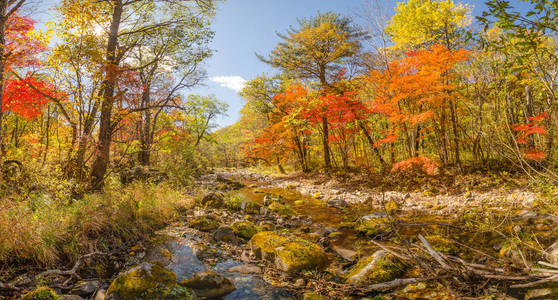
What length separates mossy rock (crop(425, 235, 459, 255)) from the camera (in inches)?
187

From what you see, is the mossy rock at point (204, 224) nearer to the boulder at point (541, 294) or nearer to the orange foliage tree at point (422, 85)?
the boulder at point (541, 294)

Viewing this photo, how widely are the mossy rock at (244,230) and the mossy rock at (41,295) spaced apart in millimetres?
3529

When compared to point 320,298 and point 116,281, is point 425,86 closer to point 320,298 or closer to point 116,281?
point 320,298

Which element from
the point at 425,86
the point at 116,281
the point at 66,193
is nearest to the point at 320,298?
A: the point at 116,281

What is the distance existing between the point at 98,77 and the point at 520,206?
454 inches

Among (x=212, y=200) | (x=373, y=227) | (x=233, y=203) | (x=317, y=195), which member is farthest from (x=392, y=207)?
(x=212, y=200)

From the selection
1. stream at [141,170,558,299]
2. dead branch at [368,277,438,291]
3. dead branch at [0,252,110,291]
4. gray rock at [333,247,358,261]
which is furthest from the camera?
gray rock at [333,247,358,261]

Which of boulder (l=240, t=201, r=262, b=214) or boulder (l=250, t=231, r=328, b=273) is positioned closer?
boulder (l=250, t=231, r=328, b=273)

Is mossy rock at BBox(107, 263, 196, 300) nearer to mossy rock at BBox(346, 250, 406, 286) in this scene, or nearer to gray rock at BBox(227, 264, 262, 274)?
gray rock at BBox(227, 264, 262, 274)

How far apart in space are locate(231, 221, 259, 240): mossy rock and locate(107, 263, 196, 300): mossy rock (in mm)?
2517

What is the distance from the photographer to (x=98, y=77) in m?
6.15

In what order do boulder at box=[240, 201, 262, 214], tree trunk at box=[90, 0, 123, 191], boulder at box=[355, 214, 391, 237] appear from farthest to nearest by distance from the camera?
boulder at box=[240, 201, 262, 214] → tree trunk at box=[90, 0, 123, 191] → boulder at box=[355, 214, 391, 237]

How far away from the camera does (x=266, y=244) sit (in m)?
5.06

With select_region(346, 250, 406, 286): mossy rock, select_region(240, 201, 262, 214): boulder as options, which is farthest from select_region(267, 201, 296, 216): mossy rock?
select_region(346, 250, 406, 286): mossy rock
